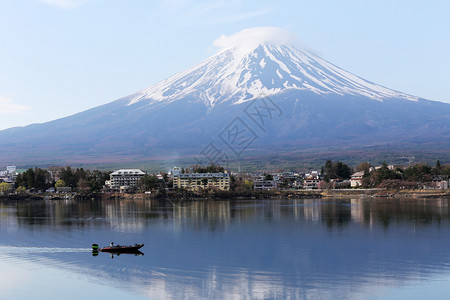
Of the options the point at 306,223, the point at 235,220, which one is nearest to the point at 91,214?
the point at 235,220

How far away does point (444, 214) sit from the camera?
26047 millimetres

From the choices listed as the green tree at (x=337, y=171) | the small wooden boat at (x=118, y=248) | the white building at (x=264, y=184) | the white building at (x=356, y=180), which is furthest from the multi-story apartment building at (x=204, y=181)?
the small wooden boat at (x=118, y=248)

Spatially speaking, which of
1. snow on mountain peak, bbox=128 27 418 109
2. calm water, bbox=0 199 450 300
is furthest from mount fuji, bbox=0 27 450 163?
calm water, bbox=0 199 450 300

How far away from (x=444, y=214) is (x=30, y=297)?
19.5m

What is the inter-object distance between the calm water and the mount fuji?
201 ft

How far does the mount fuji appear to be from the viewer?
300ft

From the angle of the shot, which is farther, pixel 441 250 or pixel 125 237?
pixel 125 237

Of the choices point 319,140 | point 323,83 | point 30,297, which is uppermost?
point 323,83

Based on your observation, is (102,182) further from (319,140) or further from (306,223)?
(319,140)

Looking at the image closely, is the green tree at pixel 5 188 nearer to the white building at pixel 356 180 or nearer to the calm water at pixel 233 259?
the calm water at pixel 233 259

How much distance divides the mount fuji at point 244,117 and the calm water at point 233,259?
201 ft

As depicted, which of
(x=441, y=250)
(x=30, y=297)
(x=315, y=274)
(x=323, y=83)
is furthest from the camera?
(x=323, y=83)

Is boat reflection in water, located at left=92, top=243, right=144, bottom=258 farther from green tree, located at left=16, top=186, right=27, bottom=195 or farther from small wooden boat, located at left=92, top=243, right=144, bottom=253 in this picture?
green tree, located at left=16, top=186, right=27, bottom=195

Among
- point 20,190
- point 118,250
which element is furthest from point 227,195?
point 118,250
